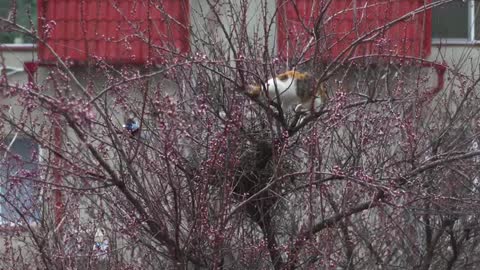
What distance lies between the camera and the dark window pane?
46.5 ft

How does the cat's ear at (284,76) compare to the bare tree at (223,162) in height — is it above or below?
above

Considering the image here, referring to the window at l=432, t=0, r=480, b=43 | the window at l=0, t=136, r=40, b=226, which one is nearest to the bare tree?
the window at l=0, t=136, r=40, b=226

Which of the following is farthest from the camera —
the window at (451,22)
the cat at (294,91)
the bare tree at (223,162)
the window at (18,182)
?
the window at (451,22)

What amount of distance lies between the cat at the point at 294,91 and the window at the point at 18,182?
53.2 inches

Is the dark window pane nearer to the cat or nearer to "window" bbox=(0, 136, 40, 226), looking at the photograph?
"window" bbox=(0, 136, 40, 226)

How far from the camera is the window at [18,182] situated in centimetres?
553

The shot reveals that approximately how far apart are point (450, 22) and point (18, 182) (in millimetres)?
9801

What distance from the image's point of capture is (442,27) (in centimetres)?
1418

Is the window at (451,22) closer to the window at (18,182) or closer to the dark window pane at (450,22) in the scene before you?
the dark window pane at (450,22)

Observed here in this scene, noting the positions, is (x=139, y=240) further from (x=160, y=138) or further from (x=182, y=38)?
(x=182, y=38)

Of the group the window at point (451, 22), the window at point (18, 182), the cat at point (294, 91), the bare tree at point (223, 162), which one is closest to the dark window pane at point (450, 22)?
the window at point (451, 22)

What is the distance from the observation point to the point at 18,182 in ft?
18.3

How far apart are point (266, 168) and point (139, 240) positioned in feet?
3.13

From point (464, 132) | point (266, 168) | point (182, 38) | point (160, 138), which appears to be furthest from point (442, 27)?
point (160, 138)
